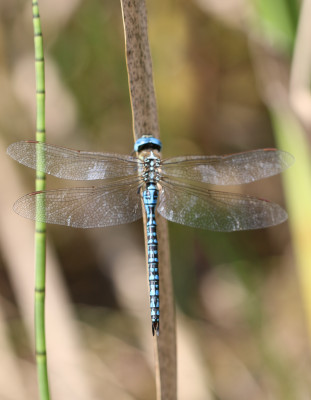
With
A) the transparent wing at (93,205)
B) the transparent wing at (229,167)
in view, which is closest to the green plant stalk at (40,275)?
the transparent wing at (93,205)

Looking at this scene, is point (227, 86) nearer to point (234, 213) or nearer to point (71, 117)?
point (71, 117)

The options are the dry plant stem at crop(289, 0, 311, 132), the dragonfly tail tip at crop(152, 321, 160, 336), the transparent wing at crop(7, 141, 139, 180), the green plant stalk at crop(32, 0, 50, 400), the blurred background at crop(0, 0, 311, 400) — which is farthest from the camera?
the blurred background at crop(0, 0, 311, 400)

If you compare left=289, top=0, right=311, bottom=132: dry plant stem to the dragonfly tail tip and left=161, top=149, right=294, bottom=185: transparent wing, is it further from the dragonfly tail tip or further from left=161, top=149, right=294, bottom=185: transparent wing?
the dragonfly tail tip

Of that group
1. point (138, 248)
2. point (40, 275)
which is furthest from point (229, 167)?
point (138, 248)

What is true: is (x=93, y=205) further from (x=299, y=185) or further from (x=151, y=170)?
(x=299, y=185)

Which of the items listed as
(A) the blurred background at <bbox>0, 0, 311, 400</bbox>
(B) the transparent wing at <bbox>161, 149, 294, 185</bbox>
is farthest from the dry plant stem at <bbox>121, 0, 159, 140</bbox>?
(A) the blurred background at <bbox>0, 0, 311, 400</bbox>

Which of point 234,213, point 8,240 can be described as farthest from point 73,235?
point 234,213

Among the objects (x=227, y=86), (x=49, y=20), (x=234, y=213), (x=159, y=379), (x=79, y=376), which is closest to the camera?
(x=159, y=379)

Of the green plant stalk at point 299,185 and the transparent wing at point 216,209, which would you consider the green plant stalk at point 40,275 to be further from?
the green plant stalk at point 299,185
